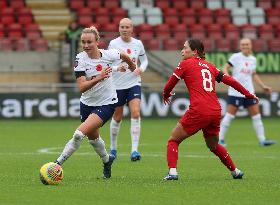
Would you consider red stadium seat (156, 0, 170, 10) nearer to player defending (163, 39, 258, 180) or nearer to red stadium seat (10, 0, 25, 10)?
red stadium seat (10, 0, 25, 10)

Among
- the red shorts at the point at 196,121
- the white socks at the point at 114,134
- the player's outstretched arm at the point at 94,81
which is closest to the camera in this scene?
the player's outstretched arm at the point at 94,81

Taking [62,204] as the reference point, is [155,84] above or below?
below

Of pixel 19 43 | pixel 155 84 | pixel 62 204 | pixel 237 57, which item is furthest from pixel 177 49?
pixel 62 204

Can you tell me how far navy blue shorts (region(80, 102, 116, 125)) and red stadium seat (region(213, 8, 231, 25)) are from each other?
23.6 m

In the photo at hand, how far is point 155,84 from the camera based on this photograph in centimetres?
3056

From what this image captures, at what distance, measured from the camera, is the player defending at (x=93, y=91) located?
40.2 feet

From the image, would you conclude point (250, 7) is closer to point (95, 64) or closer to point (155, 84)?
point (155, 84)

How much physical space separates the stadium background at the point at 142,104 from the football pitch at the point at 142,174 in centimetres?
1

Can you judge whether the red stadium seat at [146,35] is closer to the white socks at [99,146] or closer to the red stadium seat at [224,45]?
the red stadium seat at [224,45]

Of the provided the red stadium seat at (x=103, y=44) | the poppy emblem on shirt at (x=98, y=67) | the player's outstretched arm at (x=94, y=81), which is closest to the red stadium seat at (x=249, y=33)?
the red stadium seat at (x=103, y=44)

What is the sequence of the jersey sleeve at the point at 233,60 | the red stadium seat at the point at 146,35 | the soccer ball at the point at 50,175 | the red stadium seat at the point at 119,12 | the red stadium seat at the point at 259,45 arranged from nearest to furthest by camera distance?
the soccer ball at the point at 50,175 < the jersey sleeve at the point at 233,60 < the red stadium seat at the point at 146,35 < the red stadium seat at the point at 259,45 < the red stadium seat at the point at 119,12

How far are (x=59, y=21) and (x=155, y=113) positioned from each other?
7.58 meters

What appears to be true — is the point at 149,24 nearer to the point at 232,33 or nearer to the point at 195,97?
the point at 232,33

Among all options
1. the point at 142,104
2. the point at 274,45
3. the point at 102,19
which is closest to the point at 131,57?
the point at 142,104
